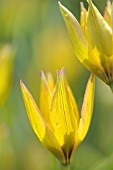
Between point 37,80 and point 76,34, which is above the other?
point 76,34

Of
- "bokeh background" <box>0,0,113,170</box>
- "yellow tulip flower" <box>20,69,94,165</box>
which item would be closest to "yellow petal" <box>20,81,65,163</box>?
"yellow tulip flower" <box>20,69,94,165</box>

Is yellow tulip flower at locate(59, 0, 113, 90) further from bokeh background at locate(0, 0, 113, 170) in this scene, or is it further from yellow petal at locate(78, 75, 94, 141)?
bokeh background at locate(0, 0, 113, 170)

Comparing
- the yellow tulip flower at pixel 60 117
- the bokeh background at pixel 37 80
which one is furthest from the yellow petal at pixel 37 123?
the bokeh background at pixel 37 80

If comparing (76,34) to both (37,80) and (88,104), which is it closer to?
(88,104)

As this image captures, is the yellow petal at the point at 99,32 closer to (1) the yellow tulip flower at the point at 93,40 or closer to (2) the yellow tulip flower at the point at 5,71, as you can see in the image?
(1) the yellow tulip flower at the point at 93,40

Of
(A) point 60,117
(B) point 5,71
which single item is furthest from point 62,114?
(B) point 5,71

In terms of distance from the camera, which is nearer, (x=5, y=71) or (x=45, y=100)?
(x=45, y=100)

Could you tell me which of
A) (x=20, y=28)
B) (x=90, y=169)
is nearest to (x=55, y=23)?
(x=20, y=28)

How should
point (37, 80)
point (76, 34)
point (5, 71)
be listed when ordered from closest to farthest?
point (76, 34)
point (5, 71)
point (37, 80)
